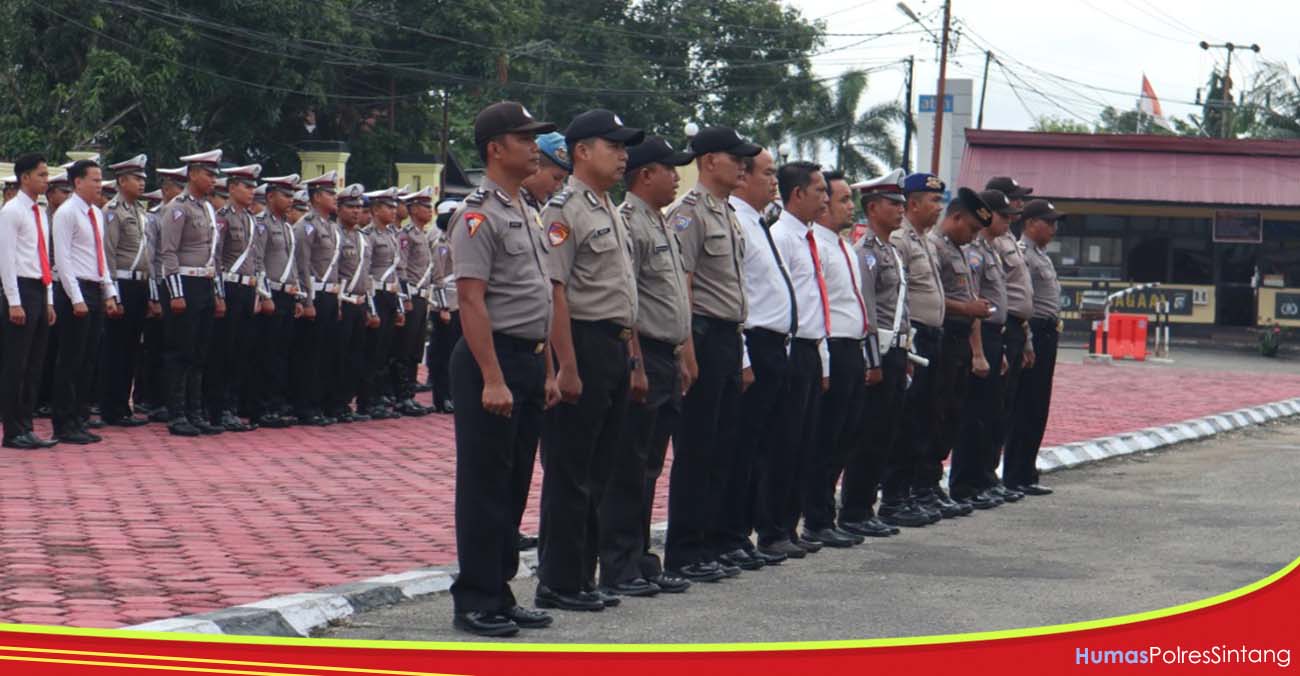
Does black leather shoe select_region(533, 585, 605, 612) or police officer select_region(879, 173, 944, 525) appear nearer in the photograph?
black leather shoe select_region(533, 585, 605, 612)

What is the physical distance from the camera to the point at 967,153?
39.9m

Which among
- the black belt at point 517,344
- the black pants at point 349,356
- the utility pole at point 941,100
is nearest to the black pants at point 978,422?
the black belt at point 517,344

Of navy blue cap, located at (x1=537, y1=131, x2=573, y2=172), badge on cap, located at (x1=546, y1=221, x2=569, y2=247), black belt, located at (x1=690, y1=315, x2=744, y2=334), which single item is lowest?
black belt, located at (x1=690, y1=315, x2=744, y2=334)

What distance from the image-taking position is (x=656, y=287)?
27.4ft

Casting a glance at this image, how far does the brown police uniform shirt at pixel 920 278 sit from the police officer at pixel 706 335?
2291 millimetres

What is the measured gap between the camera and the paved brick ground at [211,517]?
7605mm

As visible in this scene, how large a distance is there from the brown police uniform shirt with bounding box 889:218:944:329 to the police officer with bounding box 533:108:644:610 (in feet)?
11.5

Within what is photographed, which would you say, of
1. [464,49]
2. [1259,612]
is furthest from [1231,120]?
[1259,612]

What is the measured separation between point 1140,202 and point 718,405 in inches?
1171

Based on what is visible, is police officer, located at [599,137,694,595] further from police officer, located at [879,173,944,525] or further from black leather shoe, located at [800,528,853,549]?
police officer, located at [879,173,944,525]

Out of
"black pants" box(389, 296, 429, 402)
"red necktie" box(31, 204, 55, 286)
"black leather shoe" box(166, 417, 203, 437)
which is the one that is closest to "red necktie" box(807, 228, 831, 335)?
"red necktie" box(31, 204, 55, 286)

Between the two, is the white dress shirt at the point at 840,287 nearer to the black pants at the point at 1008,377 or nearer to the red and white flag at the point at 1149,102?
the black pants at the point at 1008,377

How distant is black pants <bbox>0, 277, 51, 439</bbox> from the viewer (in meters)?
13.1

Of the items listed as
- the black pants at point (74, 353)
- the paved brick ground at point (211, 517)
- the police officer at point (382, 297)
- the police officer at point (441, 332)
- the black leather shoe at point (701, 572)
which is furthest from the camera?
the police officer at point (441, 332)
